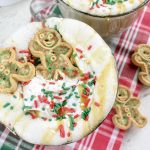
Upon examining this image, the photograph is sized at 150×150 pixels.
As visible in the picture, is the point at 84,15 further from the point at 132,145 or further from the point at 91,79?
the point at 132,145

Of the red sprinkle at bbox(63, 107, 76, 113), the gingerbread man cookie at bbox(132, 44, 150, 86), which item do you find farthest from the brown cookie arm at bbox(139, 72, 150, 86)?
the red sprinkle at bbox(63, 107, 76, 113)

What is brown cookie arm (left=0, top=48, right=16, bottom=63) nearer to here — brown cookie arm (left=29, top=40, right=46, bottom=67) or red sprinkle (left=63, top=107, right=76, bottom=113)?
brown cookie arm (left=29, top=40, right=46, bottom=67)

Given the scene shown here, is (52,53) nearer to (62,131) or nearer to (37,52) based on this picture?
(37,52)

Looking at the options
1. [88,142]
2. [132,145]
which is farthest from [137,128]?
[88,142]

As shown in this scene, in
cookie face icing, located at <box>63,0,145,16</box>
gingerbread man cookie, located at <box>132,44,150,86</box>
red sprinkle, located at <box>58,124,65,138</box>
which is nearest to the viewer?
red sprinkle, located at <box>58,124,65,138</box>

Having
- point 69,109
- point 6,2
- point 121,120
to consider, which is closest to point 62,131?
point 69,109

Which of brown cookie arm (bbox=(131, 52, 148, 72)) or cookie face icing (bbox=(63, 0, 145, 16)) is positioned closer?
cookie face icing (bbox=(63, 0, 145, 16))

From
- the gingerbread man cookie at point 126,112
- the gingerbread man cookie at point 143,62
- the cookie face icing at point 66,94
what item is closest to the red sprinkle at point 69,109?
the cookie face icing at point 66,94
